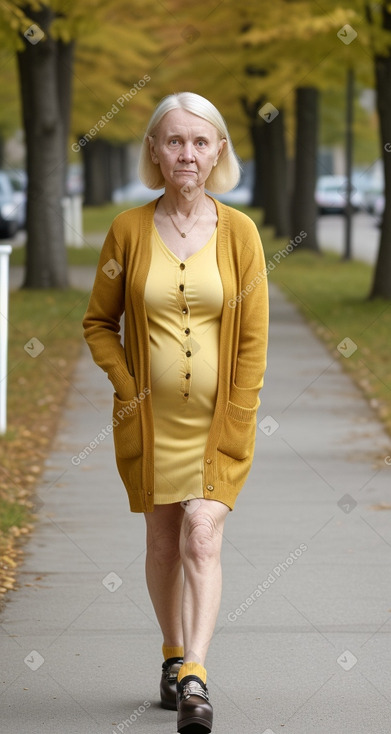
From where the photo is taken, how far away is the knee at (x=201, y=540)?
4375mm

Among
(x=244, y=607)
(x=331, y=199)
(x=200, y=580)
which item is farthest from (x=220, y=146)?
(x=331, y=199)

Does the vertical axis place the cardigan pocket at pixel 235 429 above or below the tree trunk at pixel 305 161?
below

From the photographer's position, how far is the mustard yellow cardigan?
14.6 feet

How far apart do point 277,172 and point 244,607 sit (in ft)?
99.8

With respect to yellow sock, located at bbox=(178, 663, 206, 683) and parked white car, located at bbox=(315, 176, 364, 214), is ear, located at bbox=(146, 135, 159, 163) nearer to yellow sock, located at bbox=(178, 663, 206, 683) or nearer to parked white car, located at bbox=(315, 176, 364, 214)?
yellow sock, located at bbox=(178, 663, 206, 683)

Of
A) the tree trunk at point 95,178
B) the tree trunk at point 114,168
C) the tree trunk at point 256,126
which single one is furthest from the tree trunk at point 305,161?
the tree trunk at point 114,168

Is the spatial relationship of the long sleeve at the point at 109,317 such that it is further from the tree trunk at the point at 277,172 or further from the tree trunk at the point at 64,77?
the tree trunk at the point at 277,172

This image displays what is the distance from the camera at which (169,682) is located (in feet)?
15.7

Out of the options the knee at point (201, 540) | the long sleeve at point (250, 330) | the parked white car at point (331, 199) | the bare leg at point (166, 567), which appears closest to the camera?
the knee at point (201, 540)

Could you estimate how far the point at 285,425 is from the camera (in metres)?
10.7

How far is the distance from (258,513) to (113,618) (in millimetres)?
2077

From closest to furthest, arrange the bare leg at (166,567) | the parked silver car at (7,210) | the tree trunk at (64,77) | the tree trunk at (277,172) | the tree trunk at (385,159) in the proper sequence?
the bare leg at (166,567) → the tree trunk at (385,159) → the tree trunk at (64,77) → the tree trunk at (277,172) → the parked silver car at (7,210)

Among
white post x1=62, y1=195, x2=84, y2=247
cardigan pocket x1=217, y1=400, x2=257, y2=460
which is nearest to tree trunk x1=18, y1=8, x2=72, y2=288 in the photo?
white post x1=62, y1=195, x2=84, y2=247

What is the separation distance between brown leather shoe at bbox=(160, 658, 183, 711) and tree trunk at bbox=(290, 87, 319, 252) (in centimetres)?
2608
